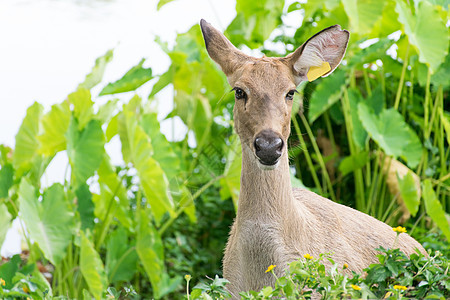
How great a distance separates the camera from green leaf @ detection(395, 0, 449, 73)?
12.8 feet

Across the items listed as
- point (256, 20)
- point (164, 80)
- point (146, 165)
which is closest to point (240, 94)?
point (146, 165)

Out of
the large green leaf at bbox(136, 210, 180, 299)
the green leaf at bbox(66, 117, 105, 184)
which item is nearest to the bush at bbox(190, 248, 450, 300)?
the green leaf at bbox(66, 117, 105, 184)

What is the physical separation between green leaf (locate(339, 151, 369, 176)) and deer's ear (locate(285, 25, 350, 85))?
6.79ft

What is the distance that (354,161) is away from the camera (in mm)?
4555

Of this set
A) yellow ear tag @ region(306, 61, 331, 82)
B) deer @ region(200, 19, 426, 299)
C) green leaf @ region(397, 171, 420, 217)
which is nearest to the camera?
deer @ region(200, 19, 426, 299)

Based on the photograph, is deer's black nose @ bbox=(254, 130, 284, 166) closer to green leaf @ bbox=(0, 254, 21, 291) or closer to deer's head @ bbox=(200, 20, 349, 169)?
deer's head @ bbox=(200, 20, 349, 169)

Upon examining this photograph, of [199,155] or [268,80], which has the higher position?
[268,80]

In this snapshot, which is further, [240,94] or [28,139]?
[28,139]

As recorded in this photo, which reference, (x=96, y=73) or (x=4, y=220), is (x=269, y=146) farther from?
(x=96, y=73)

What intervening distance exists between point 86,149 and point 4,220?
0.66 m

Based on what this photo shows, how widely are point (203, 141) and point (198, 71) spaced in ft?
2.03

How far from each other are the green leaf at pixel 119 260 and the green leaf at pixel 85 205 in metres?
0.38

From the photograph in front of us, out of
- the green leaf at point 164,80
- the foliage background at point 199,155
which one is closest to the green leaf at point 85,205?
the foliage background at point 199,155

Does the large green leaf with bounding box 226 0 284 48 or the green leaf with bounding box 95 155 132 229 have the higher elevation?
the large green leaf with bounding box 226 0 284 48
